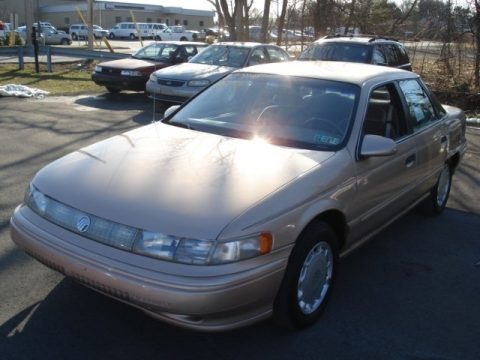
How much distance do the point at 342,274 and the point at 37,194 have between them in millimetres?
2341

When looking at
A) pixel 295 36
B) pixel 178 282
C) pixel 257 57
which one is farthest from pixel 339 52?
pixel 295 36

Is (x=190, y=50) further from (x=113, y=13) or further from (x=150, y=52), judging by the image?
(x=113, y=13)

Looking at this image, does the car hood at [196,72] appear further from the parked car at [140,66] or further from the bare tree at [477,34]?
the bare tree at [477,34]

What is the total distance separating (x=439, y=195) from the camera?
5629mm

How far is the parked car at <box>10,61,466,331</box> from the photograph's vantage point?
2746 mm

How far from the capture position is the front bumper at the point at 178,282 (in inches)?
105

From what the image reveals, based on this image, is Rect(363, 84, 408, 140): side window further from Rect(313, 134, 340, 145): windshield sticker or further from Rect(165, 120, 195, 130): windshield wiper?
Rect(165, 120, 195, 130): windshield wiper

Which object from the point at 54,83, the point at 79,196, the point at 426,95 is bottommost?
the point at 54,83

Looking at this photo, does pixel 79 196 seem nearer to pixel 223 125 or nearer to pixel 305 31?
pixel 223 125

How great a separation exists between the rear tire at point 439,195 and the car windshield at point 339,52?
5.77 meters

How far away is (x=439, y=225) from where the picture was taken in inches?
215

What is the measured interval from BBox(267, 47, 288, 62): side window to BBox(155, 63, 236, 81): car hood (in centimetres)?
132

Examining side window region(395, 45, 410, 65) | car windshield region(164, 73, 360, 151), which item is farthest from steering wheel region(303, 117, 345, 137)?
side window region(395, 45, 410, 65)

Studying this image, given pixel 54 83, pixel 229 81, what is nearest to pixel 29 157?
pixel 229 81
